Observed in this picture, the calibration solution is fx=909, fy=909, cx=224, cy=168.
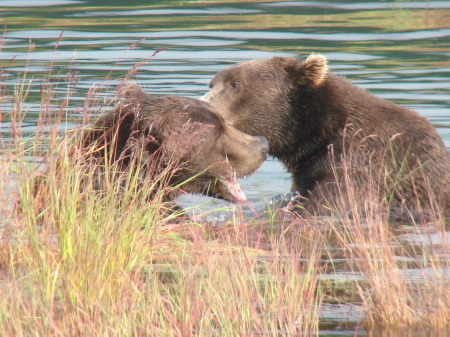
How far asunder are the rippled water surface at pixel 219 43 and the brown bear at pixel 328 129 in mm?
1384

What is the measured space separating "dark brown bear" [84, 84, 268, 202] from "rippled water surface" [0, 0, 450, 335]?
249 centimetres

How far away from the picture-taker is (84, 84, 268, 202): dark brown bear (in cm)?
644

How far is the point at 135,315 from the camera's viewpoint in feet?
13.3

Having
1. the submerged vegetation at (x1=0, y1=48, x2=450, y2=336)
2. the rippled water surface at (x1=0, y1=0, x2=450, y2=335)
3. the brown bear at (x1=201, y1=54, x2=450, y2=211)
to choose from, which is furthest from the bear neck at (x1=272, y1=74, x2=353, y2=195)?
the submerged vegetation at (x1=0, y1=48, x2=450, y2=336)

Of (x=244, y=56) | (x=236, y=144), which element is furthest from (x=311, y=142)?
(x=244, y=56)

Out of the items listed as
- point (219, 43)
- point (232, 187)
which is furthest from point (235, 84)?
point (219, 43)

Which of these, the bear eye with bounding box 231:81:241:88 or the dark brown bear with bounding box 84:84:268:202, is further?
the bear eye with bounding box 231:81:241:88

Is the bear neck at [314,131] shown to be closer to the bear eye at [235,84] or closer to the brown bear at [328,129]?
the brown bear at [328,129]

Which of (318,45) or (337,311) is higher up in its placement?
(337,311)

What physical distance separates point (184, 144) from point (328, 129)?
208 centimetres

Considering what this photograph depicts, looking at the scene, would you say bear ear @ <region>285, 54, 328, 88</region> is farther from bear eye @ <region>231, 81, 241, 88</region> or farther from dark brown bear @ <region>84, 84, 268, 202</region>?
dark brown bear @ <region>84, 84, 268, 202</region>

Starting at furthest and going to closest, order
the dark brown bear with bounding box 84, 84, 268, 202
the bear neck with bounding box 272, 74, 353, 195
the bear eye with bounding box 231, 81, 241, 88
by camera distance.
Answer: the bear eye with bounding box 231, 81, 241, 88
the bear neck with bounding box 272, 74, 353, 195
the dark brown bear with bounding box 84, 84, 268, 202

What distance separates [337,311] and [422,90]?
31.9 ft

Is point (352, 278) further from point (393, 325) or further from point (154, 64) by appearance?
point (154, 64)
